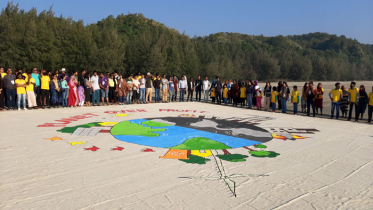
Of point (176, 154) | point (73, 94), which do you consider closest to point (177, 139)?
point (176, 154)

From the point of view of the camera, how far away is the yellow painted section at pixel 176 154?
600cm

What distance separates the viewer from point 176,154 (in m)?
6.23

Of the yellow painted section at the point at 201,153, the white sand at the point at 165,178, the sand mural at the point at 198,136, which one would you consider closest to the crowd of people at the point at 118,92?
the sand mural at the point at 198,136

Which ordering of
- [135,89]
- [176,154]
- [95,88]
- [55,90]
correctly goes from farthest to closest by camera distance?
[135,89] → [95,88] → [55,90] → [176,154]

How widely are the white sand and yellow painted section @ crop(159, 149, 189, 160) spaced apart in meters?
0.21

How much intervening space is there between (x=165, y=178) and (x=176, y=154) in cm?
148

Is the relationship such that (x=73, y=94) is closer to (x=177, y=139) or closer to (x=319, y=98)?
(x=177, y=139)

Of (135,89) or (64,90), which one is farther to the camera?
(135,89)

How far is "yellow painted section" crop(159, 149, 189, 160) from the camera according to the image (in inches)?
236

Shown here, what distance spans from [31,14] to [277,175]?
107ft

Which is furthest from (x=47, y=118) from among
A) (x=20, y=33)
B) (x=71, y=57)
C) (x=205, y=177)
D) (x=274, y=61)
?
(x=274, y=61)

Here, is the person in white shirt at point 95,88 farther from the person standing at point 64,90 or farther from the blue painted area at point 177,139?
the blue painted area at point 177,139

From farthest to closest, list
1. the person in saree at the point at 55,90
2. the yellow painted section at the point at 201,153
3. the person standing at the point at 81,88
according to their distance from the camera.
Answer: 1. the person standing at the point at 81,88
2. the person in saree at the point at 55,90
3. the yellow painted section at the point at 201,153

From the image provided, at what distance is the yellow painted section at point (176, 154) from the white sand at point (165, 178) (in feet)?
0.70
